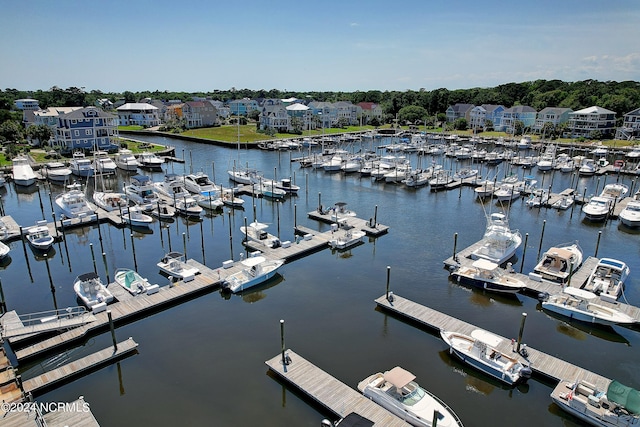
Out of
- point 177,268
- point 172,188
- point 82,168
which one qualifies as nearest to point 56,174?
point 82,168

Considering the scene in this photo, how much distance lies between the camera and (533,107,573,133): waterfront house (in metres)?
111

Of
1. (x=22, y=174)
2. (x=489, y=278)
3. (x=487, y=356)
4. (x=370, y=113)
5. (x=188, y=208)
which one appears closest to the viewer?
(x=487, y=356)

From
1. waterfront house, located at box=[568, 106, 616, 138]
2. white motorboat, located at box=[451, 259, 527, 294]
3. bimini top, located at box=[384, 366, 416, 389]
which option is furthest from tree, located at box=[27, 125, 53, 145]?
waterfront house, located at box=[568, 106, 616, 138]

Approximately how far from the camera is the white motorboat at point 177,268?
30.6 m

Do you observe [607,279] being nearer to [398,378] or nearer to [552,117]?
[398,378]

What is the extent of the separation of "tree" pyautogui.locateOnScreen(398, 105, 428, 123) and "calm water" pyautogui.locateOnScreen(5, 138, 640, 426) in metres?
93.9

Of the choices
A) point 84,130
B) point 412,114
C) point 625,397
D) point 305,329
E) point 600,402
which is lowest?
point 305,329

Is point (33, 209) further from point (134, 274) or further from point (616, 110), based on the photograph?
point (616, 110)

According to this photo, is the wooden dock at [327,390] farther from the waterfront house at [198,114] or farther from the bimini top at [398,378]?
the waterfront house at [198,114]

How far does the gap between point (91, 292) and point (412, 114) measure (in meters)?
122

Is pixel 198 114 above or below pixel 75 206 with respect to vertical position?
above

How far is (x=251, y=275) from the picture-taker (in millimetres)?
30594

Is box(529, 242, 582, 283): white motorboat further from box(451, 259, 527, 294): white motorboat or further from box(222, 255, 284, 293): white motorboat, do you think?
box(222, 255, 284, 293): white motorboat

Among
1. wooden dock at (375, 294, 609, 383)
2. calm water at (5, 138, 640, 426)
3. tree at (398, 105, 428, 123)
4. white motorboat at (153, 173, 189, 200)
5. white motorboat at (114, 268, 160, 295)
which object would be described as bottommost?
calm water at (5, 138, 640, 426)
